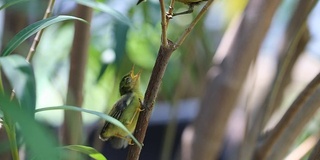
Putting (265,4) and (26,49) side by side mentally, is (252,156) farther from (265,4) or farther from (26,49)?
(26,49)

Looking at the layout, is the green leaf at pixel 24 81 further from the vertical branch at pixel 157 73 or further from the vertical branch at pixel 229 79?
the vertical branch at pixel 229 79

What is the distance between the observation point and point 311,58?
2107mm

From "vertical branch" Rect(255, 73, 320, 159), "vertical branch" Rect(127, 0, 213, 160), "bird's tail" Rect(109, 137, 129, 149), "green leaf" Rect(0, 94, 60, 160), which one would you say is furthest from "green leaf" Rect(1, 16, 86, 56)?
"bird's tail" Rect(109, 137, 129, 149)

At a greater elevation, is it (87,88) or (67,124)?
(67,124)

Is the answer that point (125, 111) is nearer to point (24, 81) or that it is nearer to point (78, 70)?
point (78, 70)

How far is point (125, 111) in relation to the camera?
40.9 inches

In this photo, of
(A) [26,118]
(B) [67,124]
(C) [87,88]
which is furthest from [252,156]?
(C) [87,88]

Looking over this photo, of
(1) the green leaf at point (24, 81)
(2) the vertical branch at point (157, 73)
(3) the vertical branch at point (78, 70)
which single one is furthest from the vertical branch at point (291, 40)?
(1) the green leaf at point (24, 81)

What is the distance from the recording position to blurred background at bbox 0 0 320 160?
1.40 m

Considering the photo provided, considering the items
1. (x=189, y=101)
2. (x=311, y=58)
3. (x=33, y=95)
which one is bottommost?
(x=189, y=101)

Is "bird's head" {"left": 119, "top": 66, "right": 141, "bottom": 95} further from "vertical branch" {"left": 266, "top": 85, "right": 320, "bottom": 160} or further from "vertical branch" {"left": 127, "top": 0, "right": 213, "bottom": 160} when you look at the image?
"vertical branch" {"left": 127, "top": 0, "right": 213, "bottom": 160}

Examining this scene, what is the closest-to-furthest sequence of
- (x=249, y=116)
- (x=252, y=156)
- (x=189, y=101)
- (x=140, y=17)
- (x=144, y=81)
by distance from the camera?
(x=252, y=156) → (x=249, y=116) → (x=140, y=17) → (x=144, y=81) → (x=189, y=101)

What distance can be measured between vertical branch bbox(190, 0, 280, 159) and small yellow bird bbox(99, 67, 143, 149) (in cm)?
18

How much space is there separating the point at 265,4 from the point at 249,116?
0.22m
